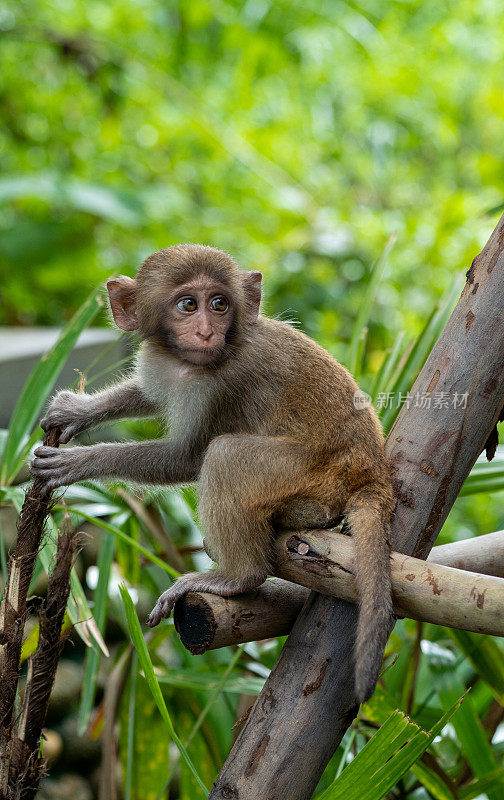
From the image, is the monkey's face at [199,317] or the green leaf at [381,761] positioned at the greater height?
the monkey's face at [199,317]

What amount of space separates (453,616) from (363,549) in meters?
0.25

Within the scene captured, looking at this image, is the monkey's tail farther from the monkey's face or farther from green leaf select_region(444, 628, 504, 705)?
green leaf select_region(444, 628, 504, 705)

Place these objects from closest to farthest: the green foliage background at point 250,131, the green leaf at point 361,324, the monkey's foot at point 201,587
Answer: the monkey's foot at point 201,587
the green leaf at point 361,324
the green foliage background at point 250,131

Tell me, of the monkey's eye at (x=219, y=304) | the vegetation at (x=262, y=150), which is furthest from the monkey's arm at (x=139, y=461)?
the vegetation at (x=262, y=150)

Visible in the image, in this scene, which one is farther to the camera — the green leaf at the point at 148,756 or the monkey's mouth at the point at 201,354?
the green leaf at the point at 148,756

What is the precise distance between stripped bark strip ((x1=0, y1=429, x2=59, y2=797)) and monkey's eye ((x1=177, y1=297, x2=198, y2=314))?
60 centimetres

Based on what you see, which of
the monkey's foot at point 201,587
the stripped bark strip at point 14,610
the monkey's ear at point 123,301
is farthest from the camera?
the monkey's ear at point 123,301

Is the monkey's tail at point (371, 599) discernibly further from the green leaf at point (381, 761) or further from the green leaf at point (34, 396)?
the green leaf at point (34, 396)

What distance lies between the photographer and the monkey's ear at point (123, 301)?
83.0 inches

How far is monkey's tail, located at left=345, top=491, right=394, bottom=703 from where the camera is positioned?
1.53 m

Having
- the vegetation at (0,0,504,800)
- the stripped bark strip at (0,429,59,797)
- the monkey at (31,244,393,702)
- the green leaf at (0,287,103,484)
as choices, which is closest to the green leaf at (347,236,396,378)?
the monkey at (31,244,393,702)

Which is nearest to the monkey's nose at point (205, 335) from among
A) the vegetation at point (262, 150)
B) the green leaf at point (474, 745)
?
the green leaf at point (474, 745)

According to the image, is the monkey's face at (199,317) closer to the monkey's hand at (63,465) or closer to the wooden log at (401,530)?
the monkey's hand at (63,465)

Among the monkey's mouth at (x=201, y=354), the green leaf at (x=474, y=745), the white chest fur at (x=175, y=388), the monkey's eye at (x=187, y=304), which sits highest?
the monkey's eye at (x=187, y=304)
